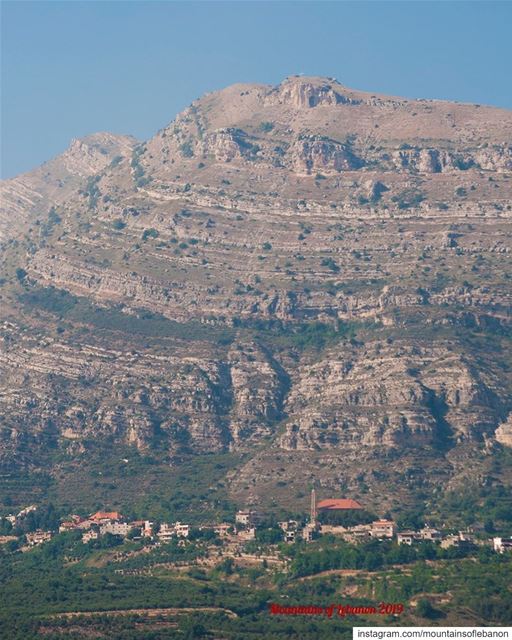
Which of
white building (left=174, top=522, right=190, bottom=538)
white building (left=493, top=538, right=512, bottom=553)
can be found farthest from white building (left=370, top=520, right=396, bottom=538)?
white building (left=174, top=522, right=190, bottom=538)

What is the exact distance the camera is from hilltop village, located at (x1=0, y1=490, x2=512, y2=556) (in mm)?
156625

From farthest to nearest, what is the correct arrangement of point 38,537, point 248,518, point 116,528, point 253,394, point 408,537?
point 253,394 < point 38,537 < point 116,528 < point 248,518 < point 408,537

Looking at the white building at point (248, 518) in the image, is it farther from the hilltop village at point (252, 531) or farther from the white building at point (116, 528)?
the white building at point (116, 528)

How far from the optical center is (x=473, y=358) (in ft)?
600

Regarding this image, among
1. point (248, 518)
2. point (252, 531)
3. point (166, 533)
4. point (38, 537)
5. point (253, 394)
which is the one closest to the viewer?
point (252, 531)

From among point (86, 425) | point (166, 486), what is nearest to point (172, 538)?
point (166, 486)

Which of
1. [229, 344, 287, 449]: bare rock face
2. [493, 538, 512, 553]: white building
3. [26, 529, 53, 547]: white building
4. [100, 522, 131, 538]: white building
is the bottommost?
[493, 538, 512, 553]: white building

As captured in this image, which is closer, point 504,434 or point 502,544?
point 502,544

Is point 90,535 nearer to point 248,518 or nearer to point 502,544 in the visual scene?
point 248,518

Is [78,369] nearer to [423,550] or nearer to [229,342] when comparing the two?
[229,342]

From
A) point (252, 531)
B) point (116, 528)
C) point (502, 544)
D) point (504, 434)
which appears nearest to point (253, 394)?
point (504, 434)

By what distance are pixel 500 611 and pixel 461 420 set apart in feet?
137

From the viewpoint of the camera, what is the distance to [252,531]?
531 ft

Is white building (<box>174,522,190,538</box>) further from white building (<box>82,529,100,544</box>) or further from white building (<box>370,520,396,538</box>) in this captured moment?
white building (<box>370,520,396,538</box>)
